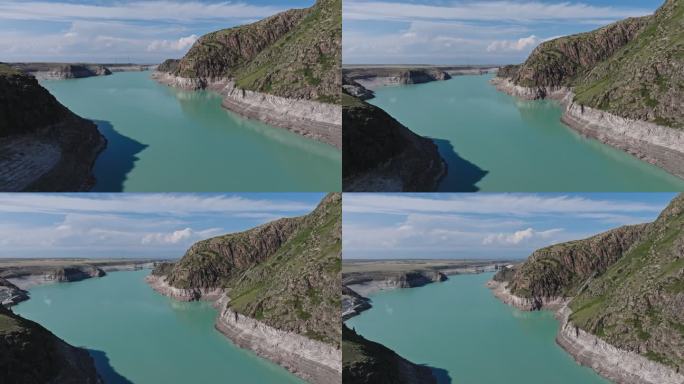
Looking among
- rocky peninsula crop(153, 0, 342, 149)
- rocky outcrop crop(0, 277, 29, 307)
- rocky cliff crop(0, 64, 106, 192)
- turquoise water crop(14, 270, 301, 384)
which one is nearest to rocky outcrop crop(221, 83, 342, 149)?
rocky peninsula crop(153, 0, 342, 149)

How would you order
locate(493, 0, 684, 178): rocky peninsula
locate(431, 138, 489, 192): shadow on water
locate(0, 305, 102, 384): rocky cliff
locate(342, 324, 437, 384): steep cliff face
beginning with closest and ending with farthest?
1. locate(431, 138, 489, 192): shadow on water
2. locate(342, 324, 437, 384): steep cliff face
3. locate(0, 305, 102, 384): rocky cliff
4. locate(493, 0, 684, 178): rocky peninsula

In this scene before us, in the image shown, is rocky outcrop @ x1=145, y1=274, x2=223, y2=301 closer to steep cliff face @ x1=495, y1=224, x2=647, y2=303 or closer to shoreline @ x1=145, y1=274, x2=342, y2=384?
shoreline @ x1=145, y1=274, x2=342, y2=384

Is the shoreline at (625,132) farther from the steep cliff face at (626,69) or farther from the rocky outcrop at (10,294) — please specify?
the rocky outcrop at (10,294)


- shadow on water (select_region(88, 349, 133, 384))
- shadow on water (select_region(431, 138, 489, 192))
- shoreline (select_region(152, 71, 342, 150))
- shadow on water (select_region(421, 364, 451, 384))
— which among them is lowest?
shadow on water (select_region(88, 349, 133, 384))

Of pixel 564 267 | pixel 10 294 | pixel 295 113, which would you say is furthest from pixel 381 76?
pixel 564 267

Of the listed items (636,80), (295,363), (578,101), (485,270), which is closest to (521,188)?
(295,363)
